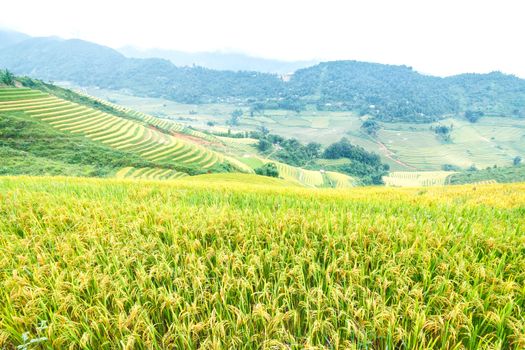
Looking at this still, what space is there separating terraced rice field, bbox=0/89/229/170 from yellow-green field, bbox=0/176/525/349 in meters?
67.7

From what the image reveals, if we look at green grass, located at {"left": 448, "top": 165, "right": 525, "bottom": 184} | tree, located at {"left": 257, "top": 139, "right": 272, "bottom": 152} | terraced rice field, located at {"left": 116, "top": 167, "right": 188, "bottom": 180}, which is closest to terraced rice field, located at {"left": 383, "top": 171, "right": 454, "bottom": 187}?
green grass, located at {"left": 448, "top": 165, "right": 525, "bottom": 184}

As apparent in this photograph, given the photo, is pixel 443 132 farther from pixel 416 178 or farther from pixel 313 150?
pixel 313 150

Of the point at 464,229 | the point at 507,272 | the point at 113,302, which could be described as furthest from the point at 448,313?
the point at 113,302

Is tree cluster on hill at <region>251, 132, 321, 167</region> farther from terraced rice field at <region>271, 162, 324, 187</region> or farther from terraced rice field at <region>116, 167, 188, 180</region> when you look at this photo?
terraced rice field at <region>116, 167, 188, 180</region>

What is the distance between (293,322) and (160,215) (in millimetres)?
2913

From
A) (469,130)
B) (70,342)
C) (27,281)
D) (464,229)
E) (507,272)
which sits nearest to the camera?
(70,342)

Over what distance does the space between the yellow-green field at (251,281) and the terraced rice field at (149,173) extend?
48454 mm

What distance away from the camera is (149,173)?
180 feet

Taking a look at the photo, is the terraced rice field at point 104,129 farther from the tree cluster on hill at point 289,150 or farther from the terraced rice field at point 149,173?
the tree cluster on hill at point 289,150

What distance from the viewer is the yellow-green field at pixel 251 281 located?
249 centimetres

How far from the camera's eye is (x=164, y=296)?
108 inches

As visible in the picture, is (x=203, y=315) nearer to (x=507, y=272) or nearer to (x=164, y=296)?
(x=164, y=296)

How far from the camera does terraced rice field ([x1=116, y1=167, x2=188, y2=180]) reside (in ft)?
169

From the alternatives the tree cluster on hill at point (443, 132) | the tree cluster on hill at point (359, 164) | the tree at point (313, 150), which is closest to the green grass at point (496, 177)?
the tree cluster on hill at point (359, 164)
